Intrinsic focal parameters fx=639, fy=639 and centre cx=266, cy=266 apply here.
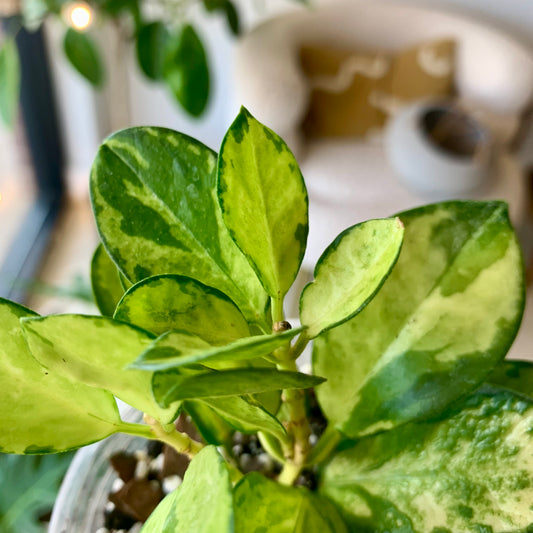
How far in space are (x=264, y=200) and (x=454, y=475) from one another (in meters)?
0.18

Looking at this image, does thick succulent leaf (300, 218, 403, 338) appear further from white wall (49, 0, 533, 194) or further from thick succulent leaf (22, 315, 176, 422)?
white wall (49, 0, 533, 194)

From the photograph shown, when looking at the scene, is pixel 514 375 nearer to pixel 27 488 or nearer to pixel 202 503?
pixel 202 503

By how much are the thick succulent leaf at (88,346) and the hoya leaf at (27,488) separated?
37cm

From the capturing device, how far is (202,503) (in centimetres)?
28

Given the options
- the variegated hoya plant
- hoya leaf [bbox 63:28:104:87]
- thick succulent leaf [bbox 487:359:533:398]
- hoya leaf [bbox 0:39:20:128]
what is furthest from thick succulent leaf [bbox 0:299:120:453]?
hoya leaf [bbox 63:28:104:87]

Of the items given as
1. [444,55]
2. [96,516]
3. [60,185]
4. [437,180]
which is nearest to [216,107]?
[60,185]

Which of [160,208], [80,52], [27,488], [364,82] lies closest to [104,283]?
[160,208]

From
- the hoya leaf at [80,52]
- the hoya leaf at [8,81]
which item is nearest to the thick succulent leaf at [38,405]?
the hoya leaf at [8,81]

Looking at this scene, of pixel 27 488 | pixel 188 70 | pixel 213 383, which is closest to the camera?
pixel 213 383

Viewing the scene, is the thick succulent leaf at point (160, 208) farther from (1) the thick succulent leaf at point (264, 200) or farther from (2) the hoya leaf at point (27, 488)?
(2) the hoya leaf at point (27, 488)

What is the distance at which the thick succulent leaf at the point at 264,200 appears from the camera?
31 centimetres

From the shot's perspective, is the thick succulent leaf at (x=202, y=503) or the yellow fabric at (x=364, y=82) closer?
the thick succulent leaf at (x=202, y=503)

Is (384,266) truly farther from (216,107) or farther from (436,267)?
(216,107)

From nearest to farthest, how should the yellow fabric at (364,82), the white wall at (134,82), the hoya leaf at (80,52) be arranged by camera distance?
the hoya leaf at (80,52) < the yellow fabric at (364,82) < the white wall at (134,82)
